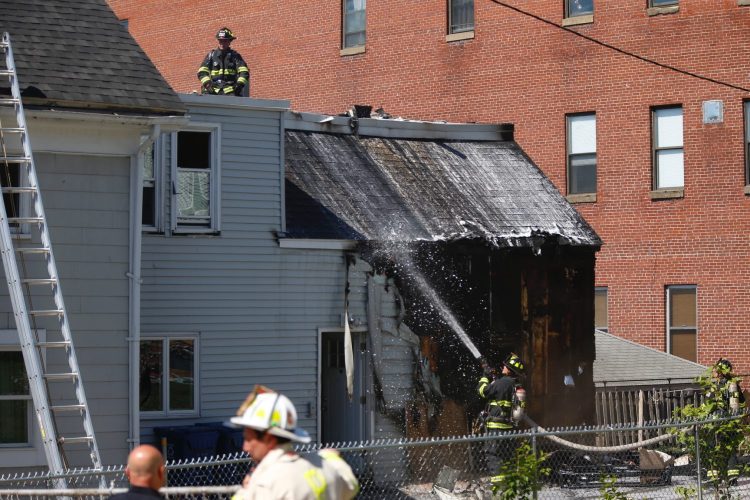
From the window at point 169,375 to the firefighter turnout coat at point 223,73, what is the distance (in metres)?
4.14

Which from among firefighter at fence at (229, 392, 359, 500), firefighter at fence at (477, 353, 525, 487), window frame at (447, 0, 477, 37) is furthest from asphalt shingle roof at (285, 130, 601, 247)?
firefighter at fence at (229, 392, 359, 500)

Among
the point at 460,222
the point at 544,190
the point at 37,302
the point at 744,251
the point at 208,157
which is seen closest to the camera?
the point at 37,302

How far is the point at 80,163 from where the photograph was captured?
1496cm

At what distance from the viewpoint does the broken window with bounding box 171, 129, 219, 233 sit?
1728cm

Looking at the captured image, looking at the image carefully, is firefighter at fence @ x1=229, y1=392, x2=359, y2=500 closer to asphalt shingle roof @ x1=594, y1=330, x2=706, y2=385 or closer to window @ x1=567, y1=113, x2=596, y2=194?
asphalt shingle roof @ x1=594, y1=330, x2=706, y2=385

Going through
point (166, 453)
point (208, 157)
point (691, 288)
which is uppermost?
point (208, 157)

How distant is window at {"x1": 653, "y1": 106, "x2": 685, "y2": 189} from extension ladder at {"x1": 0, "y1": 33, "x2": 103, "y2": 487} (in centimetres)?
1650

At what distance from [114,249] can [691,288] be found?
52.1ft

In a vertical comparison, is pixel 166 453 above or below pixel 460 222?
below

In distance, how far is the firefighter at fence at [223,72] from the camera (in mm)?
19422

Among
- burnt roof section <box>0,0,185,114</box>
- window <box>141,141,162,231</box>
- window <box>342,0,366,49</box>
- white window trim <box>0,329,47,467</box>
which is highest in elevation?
window <box>342,0,366,49</box>

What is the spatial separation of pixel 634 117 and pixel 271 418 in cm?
2336

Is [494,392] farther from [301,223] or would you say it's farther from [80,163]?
[80,163]

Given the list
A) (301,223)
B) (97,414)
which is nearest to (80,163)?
(97,414)
